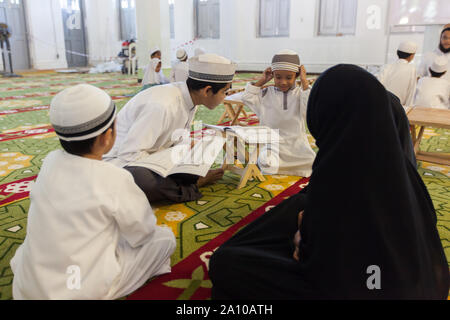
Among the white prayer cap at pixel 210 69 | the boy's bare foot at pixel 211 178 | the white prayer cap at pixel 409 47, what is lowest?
the boy's bare foot at pixel 211 178

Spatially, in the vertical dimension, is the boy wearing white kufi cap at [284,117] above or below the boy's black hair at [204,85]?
below

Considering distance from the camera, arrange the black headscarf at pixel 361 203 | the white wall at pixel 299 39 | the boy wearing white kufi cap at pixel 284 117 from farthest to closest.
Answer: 1. the white wall at pixel 299 39
2. the boy wearing white kufi cap at pixel 284 117
3. the black headscarf at pixel 361 203

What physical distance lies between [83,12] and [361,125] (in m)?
13.3

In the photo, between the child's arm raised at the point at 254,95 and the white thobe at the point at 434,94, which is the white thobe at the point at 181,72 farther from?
the white thobe at the point at 434,94

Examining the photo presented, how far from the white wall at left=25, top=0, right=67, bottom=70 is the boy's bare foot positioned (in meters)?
10.9

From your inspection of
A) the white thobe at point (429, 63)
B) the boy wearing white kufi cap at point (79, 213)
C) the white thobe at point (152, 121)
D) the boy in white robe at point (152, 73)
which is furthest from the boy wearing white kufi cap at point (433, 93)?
the boy in white robe at point (152, 73)

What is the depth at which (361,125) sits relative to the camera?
94cm

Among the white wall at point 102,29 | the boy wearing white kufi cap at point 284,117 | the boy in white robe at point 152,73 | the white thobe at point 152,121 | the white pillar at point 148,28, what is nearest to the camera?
the white thobe at point 152,121

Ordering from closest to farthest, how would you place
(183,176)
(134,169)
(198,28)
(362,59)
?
1. (134,169)
2. (183,176)
3. (362,59)
4. (198,28)

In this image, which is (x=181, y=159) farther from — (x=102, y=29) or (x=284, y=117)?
(x=102, y=29)

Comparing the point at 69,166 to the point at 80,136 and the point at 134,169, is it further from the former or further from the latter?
the point at 134,169

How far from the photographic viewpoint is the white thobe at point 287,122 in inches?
104

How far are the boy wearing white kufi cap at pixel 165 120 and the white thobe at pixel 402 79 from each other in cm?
256

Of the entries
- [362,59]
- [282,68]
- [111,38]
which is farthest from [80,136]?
[111,38]
